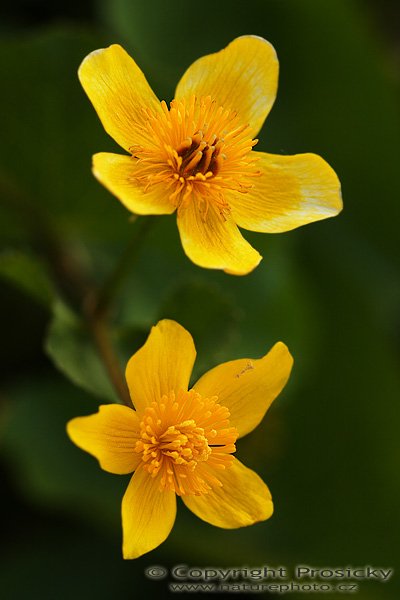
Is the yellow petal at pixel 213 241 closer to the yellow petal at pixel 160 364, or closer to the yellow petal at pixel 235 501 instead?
the yellow petal at pixel 160 364

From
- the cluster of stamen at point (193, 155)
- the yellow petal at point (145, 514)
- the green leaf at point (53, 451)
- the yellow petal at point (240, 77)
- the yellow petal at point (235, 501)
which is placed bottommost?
the green leaf at point (53, 451)

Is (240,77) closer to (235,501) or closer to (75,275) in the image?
(235,501)

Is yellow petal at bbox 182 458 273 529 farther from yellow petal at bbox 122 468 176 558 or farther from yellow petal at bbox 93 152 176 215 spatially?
yellow petal at bbox 93 152 176 215

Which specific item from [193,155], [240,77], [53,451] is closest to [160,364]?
[193,155]

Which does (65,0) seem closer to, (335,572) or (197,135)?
(197,135)

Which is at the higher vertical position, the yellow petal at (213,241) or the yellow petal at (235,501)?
the yellow petal at (213,241)

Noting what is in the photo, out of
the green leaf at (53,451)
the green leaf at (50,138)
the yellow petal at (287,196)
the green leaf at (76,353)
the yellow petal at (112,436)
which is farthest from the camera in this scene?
the green leaf at (53,451)

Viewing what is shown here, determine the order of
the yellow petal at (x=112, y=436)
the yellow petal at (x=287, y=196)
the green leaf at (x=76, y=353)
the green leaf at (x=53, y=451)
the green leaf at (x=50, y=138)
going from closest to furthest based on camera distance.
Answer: the yellow petal at (x=112, y=436), the yellow petal at (x=287, y=196), the green leaf at (x=76, y=353), the green leaf at (x=50, y=138), the green leaf at (x=53, y=451)

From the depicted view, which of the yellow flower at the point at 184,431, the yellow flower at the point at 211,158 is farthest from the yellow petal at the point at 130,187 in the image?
the yellow flower at the point at 184,431
